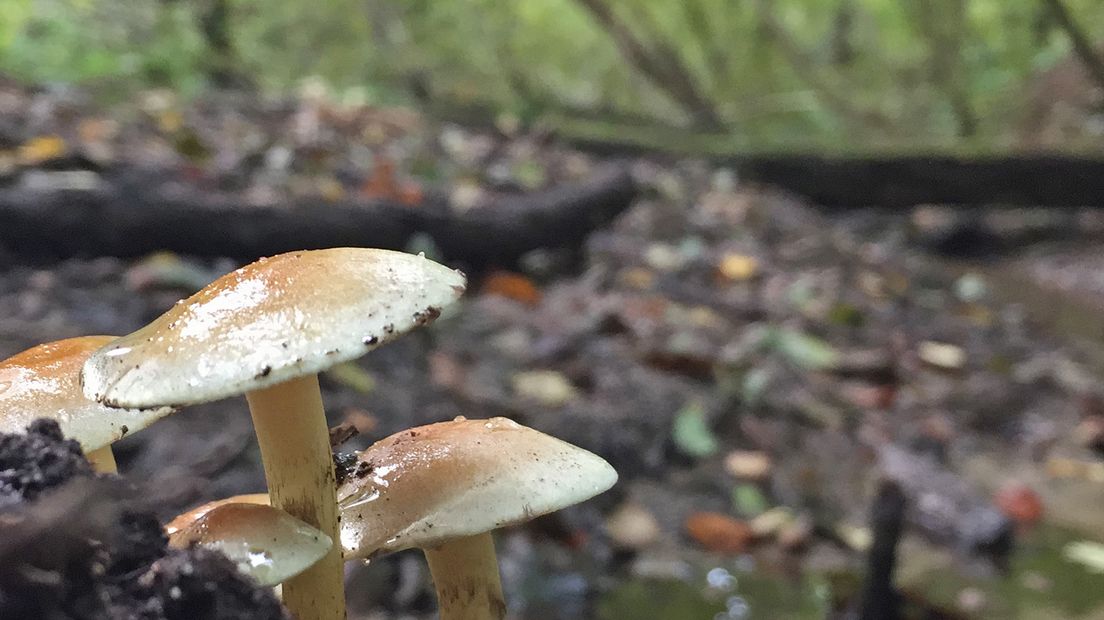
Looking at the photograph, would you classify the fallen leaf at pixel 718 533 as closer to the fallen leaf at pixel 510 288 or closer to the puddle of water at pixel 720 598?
the puddle of water at pixel 720 598

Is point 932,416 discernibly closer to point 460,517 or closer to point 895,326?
point 895,326

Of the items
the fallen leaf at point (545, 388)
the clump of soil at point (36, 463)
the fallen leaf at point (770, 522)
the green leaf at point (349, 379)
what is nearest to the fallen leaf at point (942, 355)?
the fallen leaf at point (770, 522)

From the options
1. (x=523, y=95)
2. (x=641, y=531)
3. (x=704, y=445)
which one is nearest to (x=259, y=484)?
(x=641, y=531)

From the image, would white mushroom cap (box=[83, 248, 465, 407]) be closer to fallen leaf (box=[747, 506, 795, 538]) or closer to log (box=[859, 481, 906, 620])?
log (box=[859, 481, 906, 620])

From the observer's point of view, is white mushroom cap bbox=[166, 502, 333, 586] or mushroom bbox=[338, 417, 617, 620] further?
mushroom bbox=[338, 417, 617, 620]

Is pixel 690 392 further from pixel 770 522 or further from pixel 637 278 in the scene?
pixel 637 278

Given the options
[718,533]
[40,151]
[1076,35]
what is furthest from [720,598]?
[1076,35]

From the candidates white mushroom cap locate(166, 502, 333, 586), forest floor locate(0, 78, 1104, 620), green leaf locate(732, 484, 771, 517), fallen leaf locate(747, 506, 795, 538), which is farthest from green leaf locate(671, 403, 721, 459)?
white mushroom cap locate(166, 502, 333, 586)
